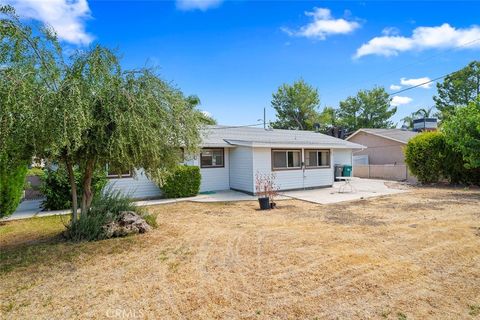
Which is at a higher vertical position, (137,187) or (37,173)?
(37,173)

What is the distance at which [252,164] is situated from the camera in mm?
12852

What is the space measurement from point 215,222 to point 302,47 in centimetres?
1362

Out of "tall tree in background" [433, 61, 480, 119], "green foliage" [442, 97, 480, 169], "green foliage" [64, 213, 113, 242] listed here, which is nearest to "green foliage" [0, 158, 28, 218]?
"green foliage" [64, 213, 113, 242]

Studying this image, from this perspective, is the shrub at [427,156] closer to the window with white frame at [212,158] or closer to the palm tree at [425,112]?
the window with white frame at [212,158]

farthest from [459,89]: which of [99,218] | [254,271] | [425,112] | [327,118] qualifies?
[99,218]

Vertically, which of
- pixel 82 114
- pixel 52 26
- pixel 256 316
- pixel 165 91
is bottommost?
pixel 256 316

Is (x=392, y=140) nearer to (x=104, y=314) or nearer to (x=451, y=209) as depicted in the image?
(x=451, y=209)

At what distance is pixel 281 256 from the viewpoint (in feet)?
16.4

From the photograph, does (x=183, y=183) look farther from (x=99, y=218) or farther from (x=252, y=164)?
(x=99, y=218)

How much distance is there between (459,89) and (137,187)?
41.0 m

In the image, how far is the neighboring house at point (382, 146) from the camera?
22641mm

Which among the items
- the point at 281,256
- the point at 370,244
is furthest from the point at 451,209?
the point at 281,256
